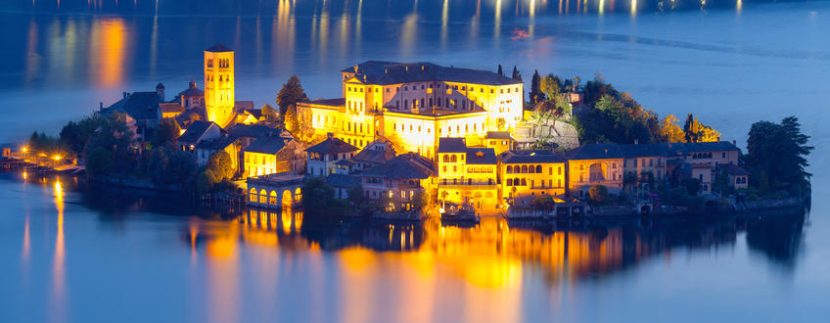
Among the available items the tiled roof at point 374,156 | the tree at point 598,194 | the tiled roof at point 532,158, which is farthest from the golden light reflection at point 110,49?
the tree at point 598,194

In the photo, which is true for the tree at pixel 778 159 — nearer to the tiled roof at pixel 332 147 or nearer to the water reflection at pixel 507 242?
the water reflection at pixel 507 242

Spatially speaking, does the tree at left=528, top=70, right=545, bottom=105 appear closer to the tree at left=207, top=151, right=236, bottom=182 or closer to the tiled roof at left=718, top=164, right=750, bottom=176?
the tiled roof at left=718, top=164, right=750, bottom=176

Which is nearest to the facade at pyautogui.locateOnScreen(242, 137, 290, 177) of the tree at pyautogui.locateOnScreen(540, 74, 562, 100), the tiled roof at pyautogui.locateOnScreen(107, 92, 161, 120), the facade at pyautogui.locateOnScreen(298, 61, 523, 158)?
the facade at pyautogui.locateOnScreen(298, 61, 523, 158)

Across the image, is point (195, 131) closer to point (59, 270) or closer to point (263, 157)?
point (263, 157)

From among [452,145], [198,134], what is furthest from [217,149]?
[452,145]

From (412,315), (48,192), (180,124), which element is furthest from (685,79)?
(412,315)

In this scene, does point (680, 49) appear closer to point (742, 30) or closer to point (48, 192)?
point (742, 30)

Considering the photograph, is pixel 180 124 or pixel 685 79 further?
pixel 685 79
